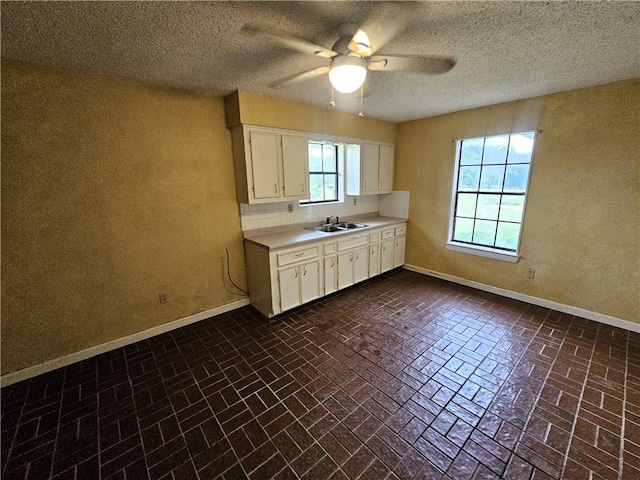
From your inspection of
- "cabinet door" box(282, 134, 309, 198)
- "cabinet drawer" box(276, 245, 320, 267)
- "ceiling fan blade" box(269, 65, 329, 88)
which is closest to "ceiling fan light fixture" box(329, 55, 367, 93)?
"ceiling fan blade" box(269, 65, 329, 88)

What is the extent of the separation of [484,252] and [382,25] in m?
3.33

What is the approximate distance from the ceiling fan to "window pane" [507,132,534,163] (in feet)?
8.23

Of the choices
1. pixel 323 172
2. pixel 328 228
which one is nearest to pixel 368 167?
pixel 323 172

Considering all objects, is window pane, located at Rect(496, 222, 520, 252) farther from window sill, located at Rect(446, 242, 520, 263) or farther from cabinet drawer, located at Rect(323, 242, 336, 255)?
cabinet drawer, located at Rect(323, 242, 336, 255)

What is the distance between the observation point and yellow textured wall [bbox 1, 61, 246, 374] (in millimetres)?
2135

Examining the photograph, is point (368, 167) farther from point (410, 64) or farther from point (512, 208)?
point (410, 64)

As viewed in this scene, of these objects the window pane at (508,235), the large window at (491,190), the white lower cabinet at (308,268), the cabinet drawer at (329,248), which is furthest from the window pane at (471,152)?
the cabinet drawer at (329,248)

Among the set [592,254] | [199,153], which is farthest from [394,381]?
[199,153]

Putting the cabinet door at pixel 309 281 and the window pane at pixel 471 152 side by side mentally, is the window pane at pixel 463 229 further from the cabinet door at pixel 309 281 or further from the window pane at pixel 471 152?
the cabinet door at pixel 309 281

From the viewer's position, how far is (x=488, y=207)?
377cm

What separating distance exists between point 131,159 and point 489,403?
373 centimetres

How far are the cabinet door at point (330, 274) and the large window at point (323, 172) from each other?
40.4 inches

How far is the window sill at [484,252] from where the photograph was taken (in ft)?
11.6

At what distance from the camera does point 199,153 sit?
9.62 ft
